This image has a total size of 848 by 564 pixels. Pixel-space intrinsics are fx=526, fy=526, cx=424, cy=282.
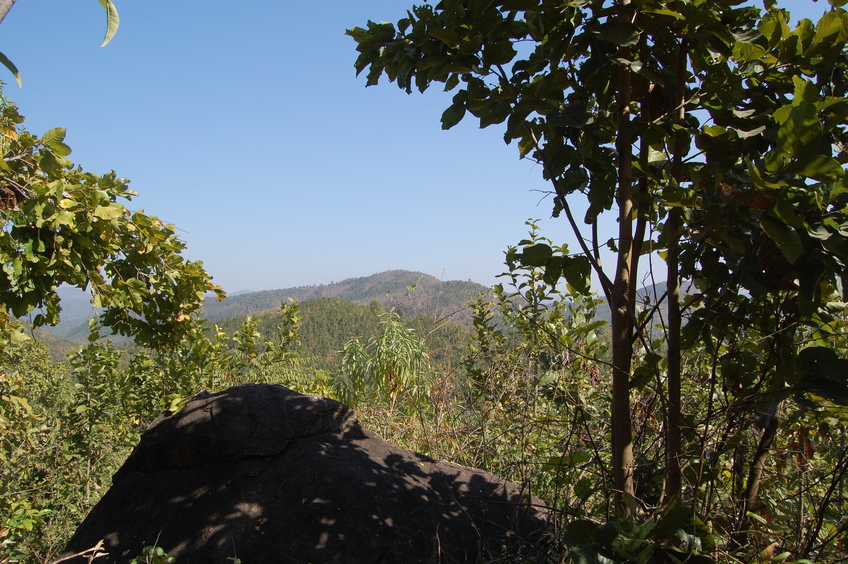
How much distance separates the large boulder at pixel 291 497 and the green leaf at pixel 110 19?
1847 millimetres

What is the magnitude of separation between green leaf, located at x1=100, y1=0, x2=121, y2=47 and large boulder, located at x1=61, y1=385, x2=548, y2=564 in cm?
185

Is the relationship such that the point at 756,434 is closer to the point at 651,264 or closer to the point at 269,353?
the point at 651,264

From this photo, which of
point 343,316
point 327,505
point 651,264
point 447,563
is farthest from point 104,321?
point 343,316

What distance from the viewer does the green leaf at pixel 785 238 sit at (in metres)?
1.13

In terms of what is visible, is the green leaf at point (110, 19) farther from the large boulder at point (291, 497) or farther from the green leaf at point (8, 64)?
the large boulder at point (291, 497)

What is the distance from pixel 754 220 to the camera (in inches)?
50.1

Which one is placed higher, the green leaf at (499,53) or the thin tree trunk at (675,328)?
the green leaf at (499,53)

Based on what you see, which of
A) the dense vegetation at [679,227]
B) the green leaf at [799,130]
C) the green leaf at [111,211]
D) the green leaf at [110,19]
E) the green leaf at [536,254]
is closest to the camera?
the green leaf at [110,19]

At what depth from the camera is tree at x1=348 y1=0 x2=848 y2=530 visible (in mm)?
1345

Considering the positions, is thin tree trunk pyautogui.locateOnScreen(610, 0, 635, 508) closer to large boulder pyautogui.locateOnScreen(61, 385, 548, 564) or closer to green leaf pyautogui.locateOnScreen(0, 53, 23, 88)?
large boulder pyautogui.locateOnScreen(61, 385, 548, 564)

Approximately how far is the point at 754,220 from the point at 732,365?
70cm

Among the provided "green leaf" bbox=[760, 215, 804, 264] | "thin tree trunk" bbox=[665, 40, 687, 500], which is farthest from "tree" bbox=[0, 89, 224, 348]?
"green leaf" bbox=[760, 215, 804, 264]

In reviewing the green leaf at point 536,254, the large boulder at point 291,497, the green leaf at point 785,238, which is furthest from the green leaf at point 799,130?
the large boulder at point 291,497

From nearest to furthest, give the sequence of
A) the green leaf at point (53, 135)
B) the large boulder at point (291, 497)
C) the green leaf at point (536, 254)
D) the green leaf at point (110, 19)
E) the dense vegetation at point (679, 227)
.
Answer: the green leaf at point (110, 19) < the dense vegetation at point (679, 227) < the green leaf at point (536, 254) < the large boulder at point (291, 497) < the green leaf at point (53, 135)
